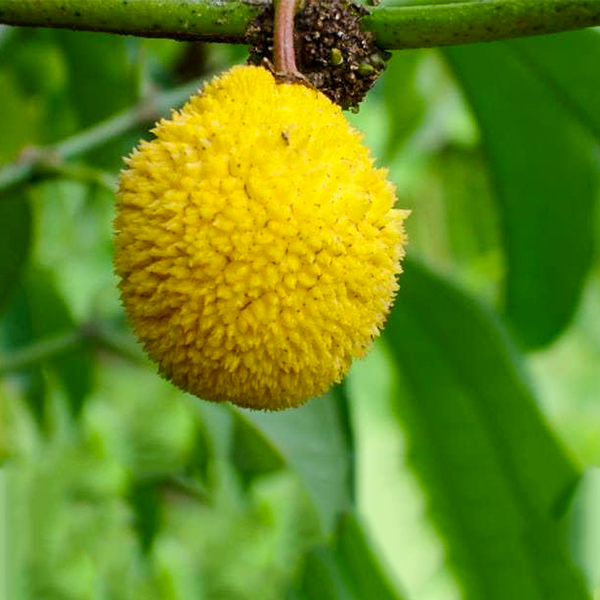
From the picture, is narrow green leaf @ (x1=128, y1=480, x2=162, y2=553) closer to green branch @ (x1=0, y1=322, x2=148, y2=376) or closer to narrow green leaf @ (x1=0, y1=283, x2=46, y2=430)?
narrow green leaf @ (x1=0, y1=283, x2=46, y2=430)

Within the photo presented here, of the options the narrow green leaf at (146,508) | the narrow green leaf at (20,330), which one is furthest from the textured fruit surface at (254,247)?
the narrow green leaf at (146,508)

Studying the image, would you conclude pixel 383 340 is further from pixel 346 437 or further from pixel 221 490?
pixel 221 490

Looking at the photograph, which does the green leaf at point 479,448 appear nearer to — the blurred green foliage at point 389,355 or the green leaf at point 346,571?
the blurred green foliage at point 389,355

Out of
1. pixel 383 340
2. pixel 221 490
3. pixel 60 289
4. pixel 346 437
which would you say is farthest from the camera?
pixel 221 490

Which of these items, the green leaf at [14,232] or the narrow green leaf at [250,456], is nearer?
the green leaf at [14,232]

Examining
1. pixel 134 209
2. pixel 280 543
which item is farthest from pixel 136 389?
pixel 134 209
